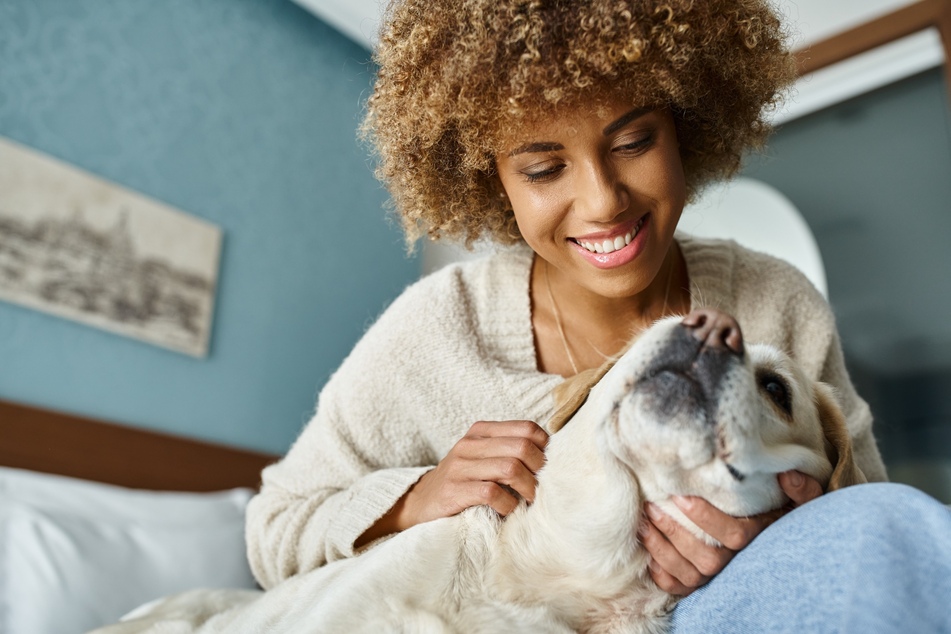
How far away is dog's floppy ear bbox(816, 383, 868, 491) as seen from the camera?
1019 millimetres

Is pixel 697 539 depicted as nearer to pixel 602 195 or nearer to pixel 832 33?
pixel 602 195

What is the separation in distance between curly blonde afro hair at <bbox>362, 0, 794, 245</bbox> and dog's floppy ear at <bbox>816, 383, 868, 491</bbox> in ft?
1.85

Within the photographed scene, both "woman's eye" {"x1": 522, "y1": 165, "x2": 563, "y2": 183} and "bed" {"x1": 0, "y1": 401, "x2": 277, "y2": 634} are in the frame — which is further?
"bed" {"x1": 0, "y1": 401, "x2": 277, "y2": 634}

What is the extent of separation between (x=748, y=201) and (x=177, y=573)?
3.05 metres

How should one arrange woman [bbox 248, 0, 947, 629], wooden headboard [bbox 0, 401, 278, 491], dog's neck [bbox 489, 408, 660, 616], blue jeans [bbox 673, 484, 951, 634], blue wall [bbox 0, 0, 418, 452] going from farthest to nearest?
blue wall [bbox 0, 0, 418, 452], wooden headboard [bbox 0, 401, 278, 491], woman [bbox 248, 0, 947, 629], dog's neck [bbox 489, 408, 660, 616], blue jeans [bbox 673, 484, 951, 634]

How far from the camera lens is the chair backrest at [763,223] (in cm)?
371

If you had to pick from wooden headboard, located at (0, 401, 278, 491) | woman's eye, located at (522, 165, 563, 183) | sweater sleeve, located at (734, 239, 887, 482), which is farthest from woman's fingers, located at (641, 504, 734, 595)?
wooden headboard, located at (0, 401, 278, 491)

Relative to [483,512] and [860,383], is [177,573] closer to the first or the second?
[483,512]

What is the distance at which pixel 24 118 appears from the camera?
8.10 ft

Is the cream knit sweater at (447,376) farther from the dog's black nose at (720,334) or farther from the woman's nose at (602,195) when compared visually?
the dog's black nose at (720,334)

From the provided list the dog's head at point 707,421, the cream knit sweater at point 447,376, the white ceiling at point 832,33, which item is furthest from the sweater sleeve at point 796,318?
the white ceiling at point 832,33

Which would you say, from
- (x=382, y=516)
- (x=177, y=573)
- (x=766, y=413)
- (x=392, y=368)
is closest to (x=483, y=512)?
(x=382, y=516)

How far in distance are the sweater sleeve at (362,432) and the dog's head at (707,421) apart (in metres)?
0.61

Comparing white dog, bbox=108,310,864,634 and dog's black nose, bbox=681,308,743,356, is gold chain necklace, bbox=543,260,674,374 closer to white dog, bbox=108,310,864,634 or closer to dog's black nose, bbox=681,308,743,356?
white dog, bbox=108,310,864,634
